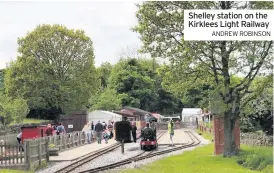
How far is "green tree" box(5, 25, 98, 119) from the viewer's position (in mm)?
13102

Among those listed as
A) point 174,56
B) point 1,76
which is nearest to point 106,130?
point 174,56

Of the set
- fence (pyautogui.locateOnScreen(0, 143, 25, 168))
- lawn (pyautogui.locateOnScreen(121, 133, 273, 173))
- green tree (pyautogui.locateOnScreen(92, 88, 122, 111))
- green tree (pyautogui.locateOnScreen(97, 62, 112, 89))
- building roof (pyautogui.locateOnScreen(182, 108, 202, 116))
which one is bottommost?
lawn (pyautogui.locateOnScreen(121, 133, 273, 173))

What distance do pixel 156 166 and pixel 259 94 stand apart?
4.32 meters

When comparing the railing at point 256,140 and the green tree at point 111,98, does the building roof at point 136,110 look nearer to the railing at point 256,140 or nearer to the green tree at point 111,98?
the green tree at point 111,98

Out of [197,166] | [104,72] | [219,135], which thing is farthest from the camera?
[219,135]

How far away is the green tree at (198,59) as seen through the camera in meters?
15.2

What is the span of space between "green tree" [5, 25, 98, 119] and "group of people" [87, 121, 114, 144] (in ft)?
26.2

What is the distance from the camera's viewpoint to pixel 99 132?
24828 millimetres

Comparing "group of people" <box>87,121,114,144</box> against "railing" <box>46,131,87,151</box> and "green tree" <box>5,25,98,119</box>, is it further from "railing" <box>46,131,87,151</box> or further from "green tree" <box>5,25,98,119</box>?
"green tree" <box>5,25,98,119</box>

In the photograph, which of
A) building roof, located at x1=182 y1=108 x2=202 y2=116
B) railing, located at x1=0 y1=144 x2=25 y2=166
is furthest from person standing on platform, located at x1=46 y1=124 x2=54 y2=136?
building roof, located at x1=182 y1=108 x2=202 y2=116

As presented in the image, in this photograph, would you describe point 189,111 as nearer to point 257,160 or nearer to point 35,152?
point 257,160

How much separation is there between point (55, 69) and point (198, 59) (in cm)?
455

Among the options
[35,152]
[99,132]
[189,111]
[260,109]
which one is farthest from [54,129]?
[260,109]

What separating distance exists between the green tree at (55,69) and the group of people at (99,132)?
8.00 m
